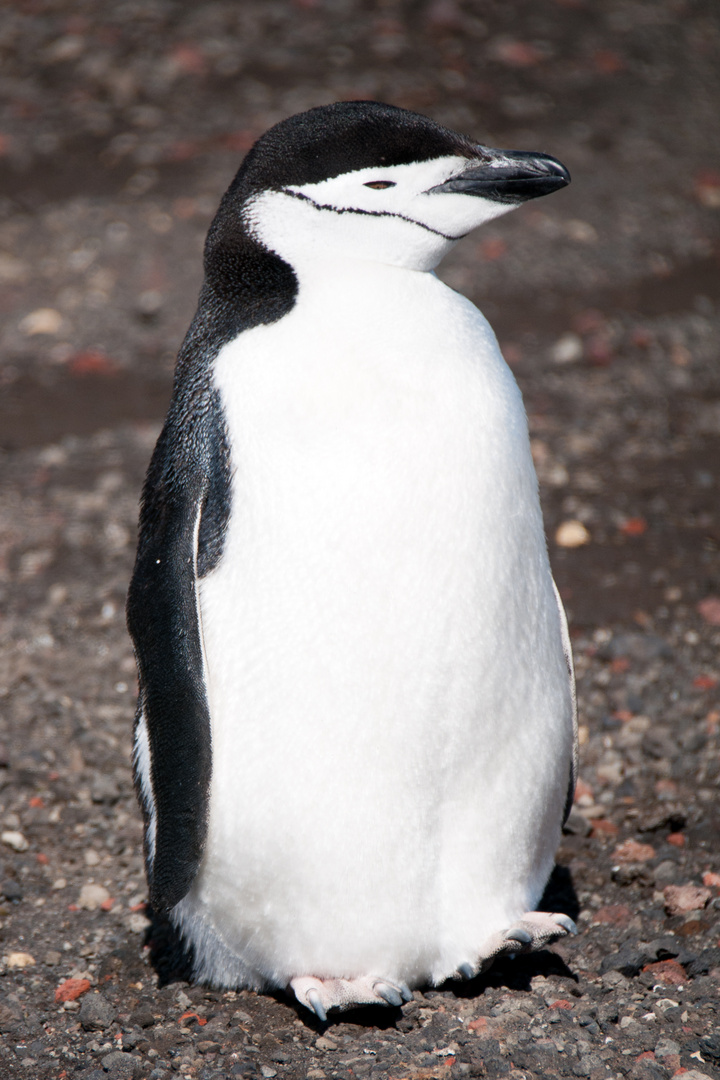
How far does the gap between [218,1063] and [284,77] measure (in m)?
5.19

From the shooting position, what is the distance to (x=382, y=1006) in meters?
1.90

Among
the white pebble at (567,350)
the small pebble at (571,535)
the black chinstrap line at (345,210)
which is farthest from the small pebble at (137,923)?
the white pebble at (567,350)

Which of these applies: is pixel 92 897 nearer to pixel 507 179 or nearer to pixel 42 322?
pixel 507 179

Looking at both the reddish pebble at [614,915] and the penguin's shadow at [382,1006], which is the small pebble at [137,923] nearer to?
the penguin's shadow at [382,1006]

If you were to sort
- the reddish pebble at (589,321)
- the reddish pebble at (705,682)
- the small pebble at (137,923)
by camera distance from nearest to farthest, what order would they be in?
the small pebble at (137,923) → the reddish pebble at (705,682) → the reddish pebble at (589,321)

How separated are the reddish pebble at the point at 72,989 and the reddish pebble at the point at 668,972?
108 centimetres

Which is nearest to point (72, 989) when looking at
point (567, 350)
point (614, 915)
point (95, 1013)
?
point (95, 1013)

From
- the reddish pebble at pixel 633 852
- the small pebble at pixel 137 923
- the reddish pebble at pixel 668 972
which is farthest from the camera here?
the reddish pebble at pixel 633 852

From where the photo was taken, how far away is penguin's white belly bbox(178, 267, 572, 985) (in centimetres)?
178

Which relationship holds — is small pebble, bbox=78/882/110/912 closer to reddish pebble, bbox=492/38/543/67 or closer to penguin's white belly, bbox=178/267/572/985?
penguin's white belly, bbox=178/267/572/985

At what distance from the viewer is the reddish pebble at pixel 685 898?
87.3 inches

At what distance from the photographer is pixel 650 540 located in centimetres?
339

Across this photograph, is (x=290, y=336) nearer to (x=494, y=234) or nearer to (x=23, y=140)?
(x=494, y=234)

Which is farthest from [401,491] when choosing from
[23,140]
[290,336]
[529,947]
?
[23,140]
